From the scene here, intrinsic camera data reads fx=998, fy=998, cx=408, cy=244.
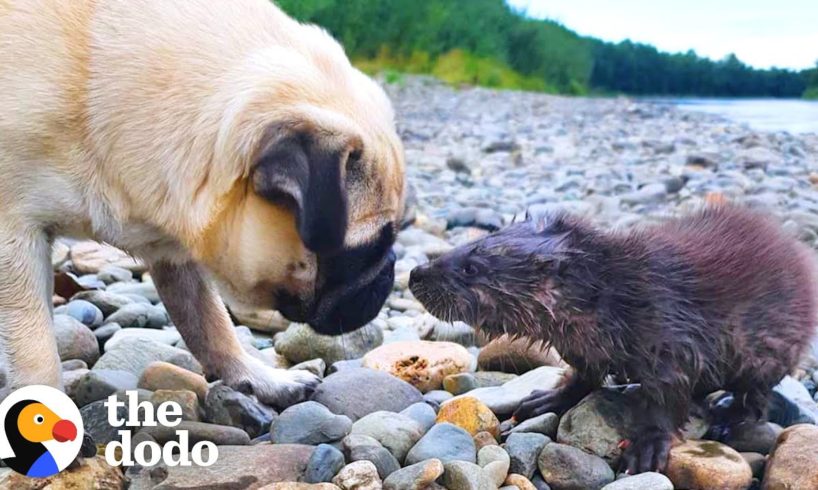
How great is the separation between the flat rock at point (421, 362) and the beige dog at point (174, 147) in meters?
0.90

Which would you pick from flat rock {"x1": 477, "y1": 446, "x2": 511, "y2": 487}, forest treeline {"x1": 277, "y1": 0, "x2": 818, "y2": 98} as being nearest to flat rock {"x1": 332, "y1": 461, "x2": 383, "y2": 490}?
flat rock {"x1": 477, "y1": 446, "x2": 511, "y2": 487}

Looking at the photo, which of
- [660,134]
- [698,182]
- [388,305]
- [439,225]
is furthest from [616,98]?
[388,305]

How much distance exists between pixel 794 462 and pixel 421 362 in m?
→ 1.75

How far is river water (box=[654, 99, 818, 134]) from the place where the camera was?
1681cm

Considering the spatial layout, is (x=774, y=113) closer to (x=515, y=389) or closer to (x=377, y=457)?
(x=515, y=389)

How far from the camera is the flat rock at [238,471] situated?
3281 millimetres

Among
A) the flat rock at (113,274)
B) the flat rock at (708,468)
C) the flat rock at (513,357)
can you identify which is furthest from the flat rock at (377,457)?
the flat rock at (113,274)

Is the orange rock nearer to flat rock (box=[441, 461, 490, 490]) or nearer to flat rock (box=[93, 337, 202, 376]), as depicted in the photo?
flat rock (box=[441, 461, 490, 490])

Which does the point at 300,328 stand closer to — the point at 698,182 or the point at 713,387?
the point at 713,387

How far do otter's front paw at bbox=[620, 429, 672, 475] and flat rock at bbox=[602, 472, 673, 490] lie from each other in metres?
0.16

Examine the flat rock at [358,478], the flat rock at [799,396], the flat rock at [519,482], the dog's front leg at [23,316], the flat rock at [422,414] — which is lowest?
the flat rock at [519,482]

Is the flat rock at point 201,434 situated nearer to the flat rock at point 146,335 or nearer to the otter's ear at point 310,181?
the otter's ear at point 310,181

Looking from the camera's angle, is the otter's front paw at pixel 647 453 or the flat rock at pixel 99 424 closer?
the otter's front paw at pixel 647 453

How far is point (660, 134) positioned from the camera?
1977 cm
